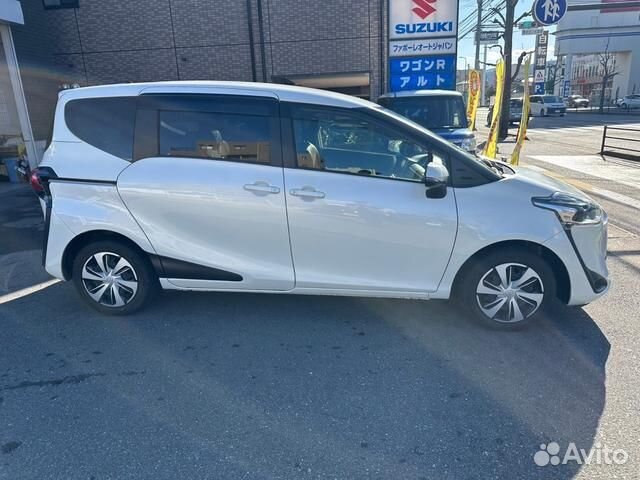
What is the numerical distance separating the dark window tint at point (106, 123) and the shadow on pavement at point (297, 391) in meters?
1.47

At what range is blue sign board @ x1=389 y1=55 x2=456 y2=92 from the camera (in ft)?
38.5

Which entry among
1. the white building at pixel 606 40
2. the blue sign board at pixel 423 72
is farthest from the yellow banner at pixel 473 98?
the white building at pixel 606 40

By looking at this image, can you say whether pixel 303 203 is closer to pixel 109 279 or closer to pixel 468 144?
pixel 109 279

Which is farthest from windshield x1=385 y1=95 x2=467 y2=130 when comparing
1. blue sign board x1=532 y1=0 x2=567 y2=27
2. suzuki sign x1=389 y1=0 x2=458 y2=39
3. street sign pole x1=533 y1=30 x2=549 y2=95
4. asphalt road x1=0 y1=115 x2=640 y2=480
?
street sign pole x1=533 y1=30 x2=549 y2=95

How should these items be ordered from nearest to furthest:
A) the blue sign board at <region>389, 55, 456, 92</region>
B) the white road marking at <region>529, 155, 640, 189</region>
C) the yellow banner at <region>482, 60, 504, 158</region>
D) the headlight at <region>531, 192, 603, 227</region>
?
the headlight at <region>531, 192, 603, 227</region> < the yellow banner at <region>482, 60, 504, 158</region> < the white road marking at <region>529, 155, 640, 189</region> < the blue sign board at <region>389, 55, 456, 92</region>

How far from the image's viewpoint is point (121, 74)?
13.1m

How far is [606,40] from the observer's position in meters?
45.4

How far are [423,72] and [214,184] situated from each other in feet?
33.6

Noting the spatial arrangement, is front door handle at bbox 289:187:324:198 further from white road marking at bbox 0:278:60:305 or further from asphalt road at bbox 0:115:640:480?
white road marking at bbox 0:278:60:305

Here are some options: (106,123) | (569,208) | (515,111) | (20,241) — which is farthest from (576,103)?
(106,123)

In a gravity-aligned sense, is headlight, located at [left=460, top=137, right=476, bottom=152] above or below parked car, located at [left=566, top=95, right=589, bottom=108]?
below

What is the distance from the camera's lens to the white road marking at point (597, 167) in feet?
31.6

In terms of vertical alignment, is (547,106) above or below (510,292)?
above

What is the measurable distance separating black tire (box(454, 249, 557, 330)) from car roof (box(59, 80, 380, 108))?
152cm
